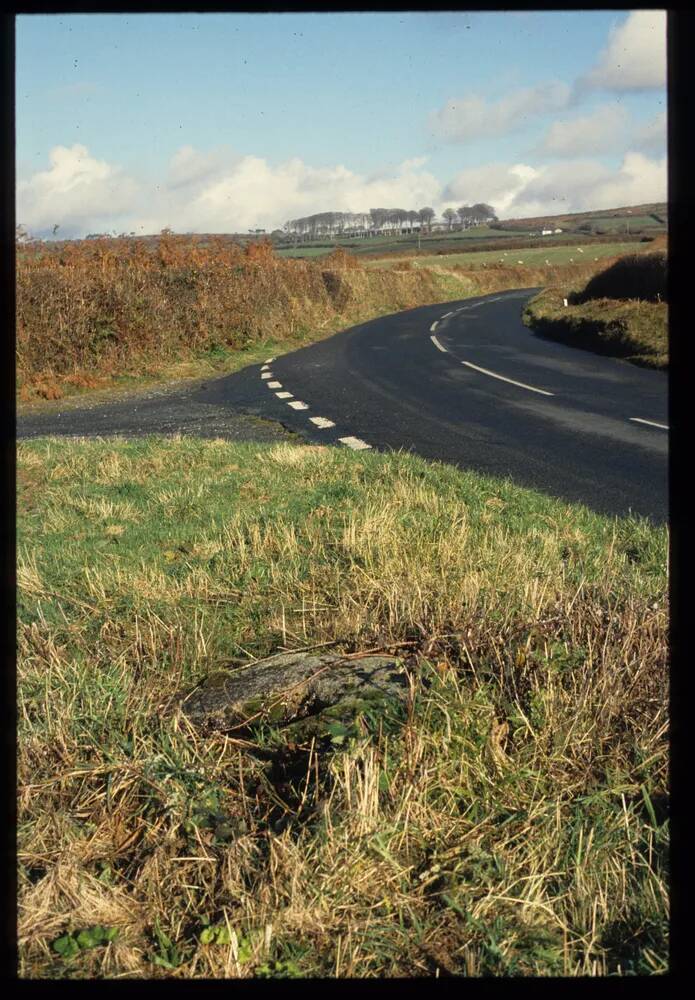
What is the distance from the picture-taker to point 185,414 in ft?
48.7

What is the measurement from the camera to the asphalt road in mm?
9594

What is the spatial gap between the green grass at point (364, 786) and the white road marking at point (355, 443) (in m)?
5.70

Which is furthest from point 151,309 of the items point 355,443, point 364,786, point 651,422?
point 364,786

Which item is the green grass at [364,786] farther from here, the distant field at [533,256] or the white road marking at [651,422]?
the distant field at [533,256]

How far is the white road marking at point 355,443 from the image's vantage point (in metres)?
11.0

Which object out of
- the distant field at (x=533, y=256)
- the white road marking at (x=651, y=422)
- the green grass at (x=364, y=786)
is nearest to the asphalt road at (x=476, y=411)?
the white road marking at (x=651, y=422)

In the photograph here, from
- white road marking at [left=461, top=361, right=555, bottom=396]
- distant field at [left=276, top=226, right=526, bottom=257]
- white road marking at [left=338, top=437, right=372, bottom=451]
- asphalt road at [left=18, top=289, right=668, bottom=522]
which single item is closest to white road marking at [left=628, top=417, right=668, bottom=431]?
asphalt road at [left=18, top=289, right=668, bottom=522]

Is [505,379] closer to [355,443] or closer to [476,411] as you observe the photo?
[476,411]

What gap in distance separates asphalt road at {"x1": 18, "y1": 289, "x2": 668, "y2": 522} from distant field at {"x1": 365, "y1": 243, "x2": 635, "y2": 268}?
153 ft

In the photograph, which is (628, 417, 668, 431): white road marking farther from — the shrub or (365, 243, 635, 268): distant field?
(365, 243, 635, 268): distant field

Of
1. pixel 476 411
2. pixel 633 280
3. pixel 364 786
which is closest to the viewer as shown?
pixel 364 786

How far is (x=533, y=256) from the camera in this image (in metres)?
80.2

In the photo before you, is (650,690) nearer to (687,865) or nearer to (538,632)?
(538,632)

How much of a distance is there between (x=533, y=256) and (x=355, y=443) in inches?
2885
